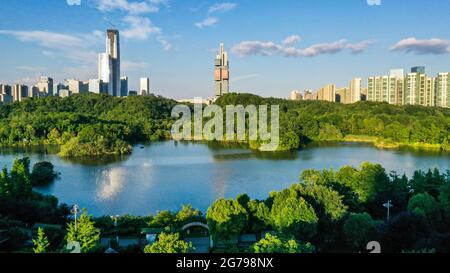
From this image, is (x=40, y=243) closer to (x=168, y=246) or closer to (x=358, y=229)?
(x=168, y=246)

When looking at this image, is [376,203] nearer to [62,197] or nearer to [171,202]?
[171,202]

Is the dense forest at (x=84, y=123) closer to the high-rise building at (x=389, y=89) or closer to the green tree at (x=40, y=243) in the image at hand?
the high-rise building at (x=389, y=89)

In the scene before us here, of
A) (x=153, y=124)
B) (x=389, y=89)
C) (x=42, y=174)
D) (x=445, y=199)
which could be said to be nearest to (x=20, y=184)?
(x=42, y=174)

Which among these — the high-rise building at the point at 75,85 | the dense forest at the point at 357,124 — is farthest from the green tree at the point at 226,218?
the dense forest at the point at 357,124
